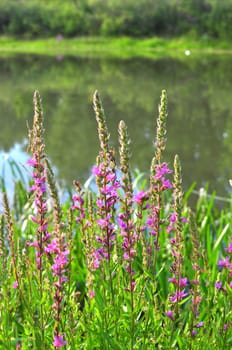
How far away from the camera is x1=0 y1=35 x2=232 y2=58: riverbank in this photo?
60531 millimetres

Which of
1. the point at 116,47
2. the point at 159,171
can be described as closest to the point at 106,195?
the point at 159,171

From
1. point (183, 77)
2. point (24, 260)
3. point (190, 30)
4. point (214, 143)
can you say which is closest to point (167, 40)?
point (190, 30)

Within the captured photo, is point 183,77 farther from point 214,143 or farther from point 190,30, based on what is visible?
point 190,30

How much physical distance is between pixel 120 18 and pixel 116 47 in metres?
5.47

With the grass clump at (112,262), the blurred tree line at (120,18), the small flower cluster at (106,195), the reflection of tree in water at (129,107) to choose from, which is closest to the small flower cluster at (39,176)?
the grass clump at (112,262)

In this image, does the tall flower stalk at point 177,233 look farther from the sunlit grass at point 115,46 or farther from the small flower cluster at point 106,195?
the sunlit grass at point 115,46

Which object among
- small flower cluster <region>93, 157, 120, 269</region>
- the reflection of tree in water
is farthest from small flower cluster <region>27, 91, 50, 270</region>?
the reflection of tree in water

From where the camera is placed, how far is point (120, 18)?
71625 millimetres

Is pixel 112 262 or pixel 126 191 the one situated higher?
pixel 126 191

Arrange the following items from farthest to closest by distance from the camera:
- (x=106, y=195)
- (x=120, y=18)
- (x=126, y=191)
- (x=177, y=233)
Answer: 1. (x=120, y=18)
2. (x=177, y=233)
3. (x=106, y=195)
4. (x=126, y=191)

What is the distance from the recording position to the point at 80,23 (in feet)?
245

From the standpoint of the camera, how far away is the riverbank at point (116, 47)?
60.5 m

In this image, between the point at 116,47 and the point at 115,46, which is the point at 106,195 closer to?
the point at 116,47

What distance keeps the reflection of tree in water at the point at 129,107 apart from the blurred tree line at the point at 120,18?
1745 centimetres
